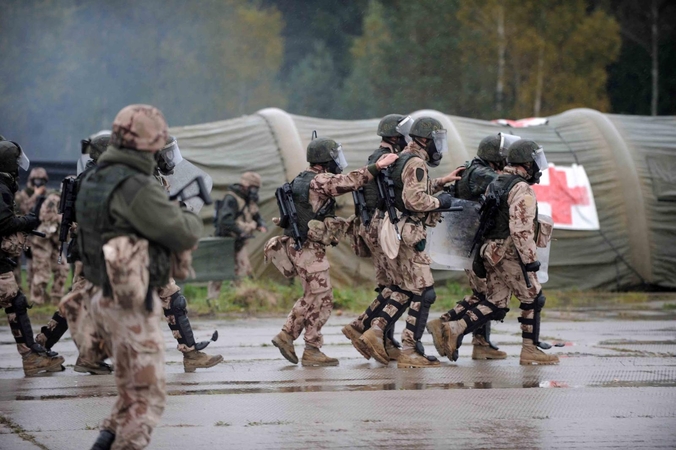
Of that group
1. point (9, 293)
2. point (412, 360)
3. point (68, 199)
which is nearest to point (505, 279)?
point (412, 360)

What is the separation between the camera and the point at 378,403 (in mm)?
7176

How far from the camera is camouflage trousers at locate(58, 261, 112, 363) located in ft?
17.7

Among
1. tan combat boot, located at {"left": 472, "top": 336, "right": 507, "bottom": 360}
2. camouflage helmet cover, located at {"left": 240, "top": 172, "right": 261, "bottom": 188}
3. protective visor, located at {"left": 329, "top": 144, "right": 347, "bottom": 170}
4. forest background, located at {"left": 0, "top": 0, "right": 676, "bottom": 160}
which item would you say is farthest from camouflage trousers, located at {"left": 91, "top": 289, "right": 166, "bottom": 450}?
forest background, located at {"left": 0, "top": 0, "right": 676, "bottom": 160}

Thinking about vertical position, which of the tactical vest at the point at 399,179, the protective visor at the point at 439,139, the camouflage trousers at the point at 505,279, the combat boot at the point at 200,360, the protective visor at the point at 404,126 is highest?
the protective visor at the point at 404,126

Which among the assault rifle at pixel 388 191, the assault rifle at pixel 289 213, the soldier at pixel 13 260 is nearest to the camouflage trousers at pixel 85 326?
the soldier at pixel 13 260

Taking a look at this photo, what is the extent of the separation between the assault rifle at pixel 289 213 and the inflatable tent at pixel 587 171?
270 inches

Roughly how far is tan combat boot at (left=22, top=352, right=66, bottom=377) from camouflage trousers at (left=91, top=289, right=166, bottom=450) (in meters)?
3.96

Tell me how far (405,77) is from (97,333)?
3769 centimetres

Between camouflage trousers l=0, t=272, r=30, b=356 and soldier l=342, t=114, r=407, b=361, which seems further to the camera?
soldier l=342, t=114, r=407, b=361

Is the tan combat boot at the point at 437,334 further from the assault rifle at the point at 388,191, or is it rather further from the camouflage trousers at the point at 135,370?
the camouflage trousers at the point at 135,370

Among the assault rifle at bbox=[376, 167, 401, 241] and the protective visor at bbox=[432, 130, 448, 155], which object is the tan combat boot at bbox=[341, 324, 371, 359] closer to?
the assault rifle at bbox=[376, 167, 401, 241]

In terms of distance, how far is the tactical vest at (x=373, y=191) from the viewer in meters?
9.02

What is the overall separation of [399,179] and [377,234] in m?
0.57

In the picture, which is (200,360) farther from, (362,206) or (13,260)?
(362,206)
